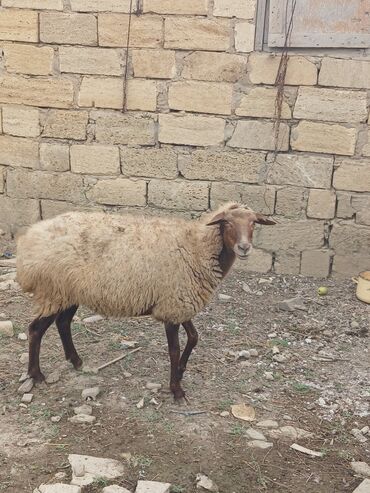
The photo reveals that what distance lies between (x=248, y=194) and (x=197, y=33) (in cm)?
187

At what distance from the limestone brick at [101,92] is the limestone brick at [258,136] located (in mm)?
1405

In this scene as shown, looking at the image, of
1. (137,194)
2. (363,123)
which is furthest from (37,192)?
(363,123)

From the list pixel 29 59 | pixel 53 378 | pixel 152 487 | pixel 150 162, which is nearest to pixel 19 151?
pixel 29 59

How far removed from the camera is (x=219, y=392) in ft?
14.5

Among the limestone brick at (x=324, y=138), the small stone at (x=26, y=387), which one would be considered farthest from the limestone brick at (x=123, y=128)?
the small stone at (x=26, y=387)

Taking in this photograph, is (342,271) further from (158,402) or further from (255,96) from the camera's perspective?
(158,402)

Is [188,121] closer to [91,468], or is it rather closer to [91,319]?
[91,319]

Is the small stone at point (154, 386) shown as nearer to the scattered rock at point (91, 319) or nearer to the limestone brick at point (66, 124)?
the scattered rock at point (91, 319)

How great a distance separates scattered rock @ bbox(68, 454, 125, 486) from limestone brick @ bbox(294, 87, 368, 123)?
14.2 ft

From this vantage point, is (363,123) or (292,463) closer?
(292,463)

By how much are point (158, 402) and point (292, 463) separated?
1079mm

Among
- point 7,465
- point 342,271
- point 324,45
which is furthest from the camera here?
point 342,271

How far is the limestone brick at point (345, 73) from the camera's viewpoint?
20.0 feet

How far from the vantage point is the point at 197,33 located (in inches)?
247
